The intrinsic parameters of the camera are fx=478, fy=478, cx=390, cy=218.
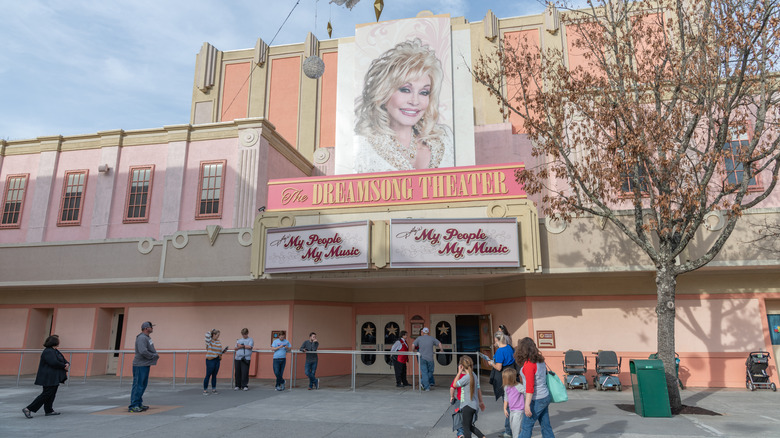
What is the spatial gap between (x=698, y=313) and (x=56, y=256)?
2319cm

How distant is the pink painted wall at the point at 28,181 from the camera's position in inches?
838

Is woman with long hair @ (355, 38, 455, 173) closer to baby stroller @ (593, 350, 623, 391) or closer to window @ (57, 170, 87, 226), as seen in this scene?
baby stroller @ (593, 350, 623, 391)

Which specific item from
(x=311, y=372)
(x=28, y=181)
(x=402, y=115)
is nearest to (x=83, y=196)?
(x=28, y=181)

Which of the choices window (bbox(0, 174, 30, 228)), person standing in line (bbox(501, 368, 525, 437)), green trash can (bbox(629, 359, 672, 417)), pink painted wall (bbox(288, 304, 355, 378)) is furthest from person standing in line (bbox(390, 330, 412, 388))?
window (bbox(0, 174, 30, 228))

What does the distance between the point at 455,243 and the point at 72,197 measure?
17.6 metres

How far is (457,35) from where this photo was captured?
24.7 metres

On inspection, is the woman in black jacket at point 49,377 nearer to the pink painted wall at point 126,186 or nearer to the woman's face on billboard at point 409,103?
the pink painted wall at point 126,186

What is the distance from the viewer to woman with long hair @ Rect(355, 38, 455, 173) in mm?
23422

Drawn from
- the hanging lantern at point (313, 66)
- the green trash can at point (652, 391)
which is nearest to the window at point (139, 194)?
the hanging lantern at point (313, 66)

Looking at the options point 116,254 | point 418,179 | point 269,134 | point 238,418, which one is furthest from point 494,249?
point 116,254

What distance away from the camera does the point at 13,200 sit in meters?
21.8

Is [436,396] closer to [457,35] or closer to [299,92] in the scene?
[457,35]

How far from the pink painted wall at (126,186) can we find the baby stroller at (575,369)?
16.7m

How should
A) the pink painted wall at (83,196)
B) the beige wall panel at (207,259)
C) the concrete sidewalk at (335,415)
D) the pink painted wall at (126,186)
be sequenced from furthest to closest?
1. the pink painted wall at (83,196)
2. the pink painted wall at (126,186)
3. the beige wall panel at (207,259)
4. the concrete sidewalk at (335,415)
